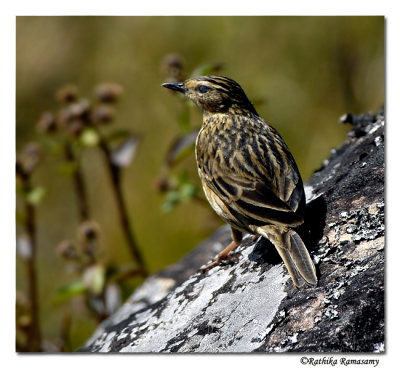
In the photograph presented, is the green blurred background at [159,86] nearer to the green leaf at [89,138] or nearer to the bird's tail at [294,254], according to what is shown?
the green leaf at [89,138]

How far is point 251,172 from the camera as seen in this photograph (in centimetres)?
406

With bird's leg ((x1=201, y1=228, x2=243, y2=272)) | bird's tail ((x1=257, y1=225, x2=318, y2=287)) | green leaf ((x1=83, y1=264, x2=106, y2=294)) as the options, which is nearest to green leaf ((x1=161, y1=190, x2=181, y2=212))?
green leaf ((x1=83, y1=264, x2=106, y2=294))

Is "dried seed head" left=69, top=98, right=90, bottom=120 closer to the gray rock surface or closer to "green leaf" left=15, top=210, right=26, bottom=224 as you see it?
"green leaf" left=15, top=210, right=26, bottom=224

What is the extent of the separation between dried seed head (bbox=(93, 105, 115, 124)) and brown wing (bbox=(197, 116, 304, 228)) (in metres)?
0.97

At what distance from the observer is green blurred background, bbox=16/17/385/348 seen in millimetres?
5141

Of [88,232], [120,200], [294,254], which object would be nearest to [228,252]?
[294,254]

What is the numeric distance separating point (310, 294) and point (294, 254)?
25 centimetres

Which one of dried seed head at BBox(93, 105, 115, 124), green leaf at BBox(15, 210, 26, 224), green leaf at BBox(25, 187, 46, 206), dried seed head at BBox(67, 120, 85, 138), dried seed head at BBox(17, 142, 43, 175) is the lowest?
green leaf at BBox(15, 210, 26, 224)

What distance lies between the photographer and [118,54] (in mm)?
5984

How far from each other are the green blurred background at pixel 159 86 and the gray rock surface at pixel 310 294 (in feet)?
1.71

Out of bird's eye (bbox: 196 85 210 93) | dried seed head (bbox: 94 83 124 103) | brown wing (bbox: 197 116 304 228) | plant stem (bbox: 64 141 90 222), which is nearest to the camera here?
brown wing (bbox: 197 116 304 228)

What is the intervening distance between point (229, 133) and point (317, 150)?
991mm
